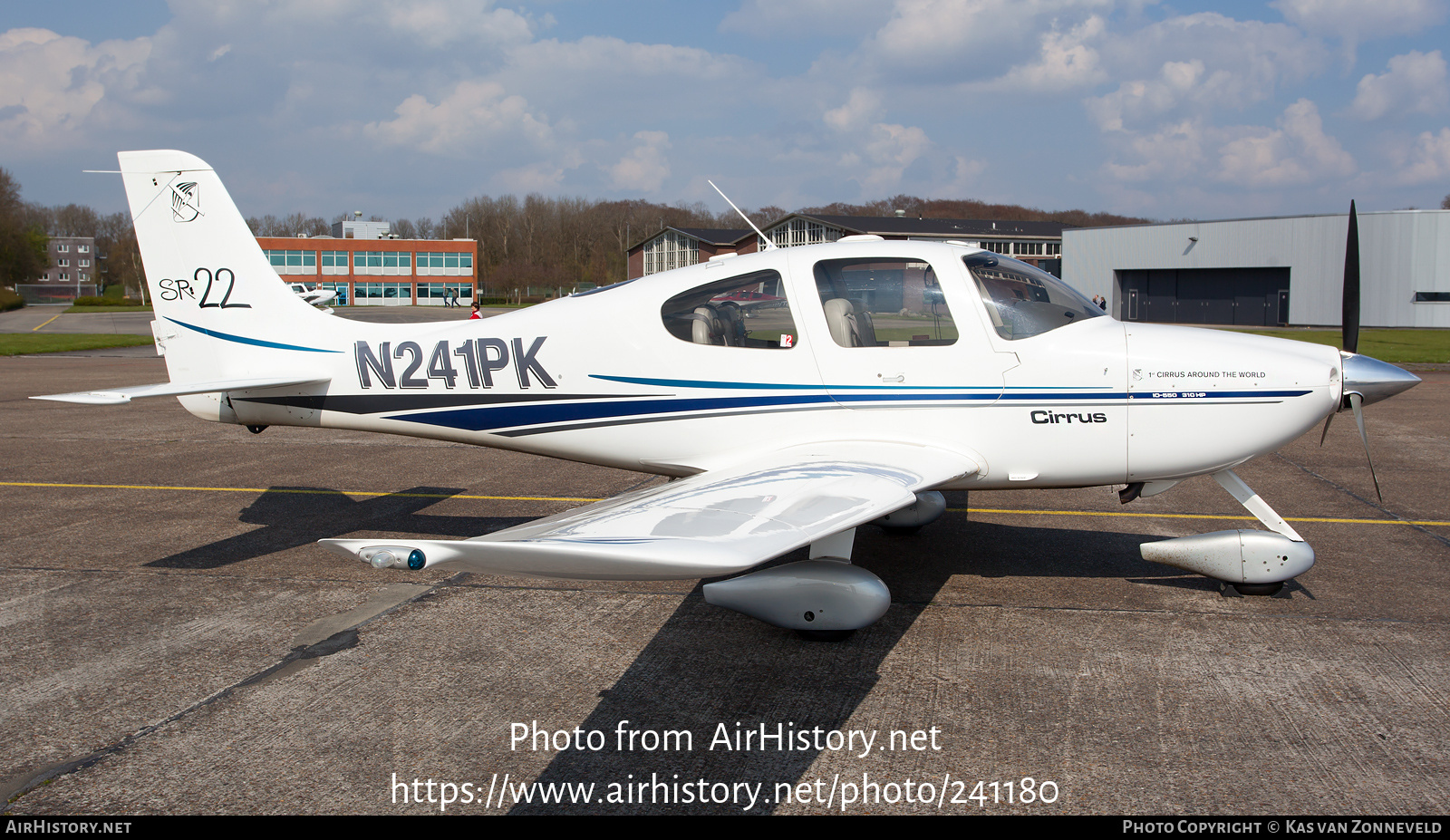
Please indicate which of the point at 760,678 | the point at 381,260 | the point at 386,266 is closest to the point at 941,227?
the point at 386,266

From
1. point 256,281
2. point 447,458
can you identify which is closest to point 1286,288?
point 447,458

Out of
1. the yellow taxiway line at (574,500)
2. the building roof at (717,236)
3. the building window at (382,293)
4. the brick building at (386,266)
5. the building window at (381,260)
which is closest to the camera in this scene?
the yellow taxiway line at (574,500)

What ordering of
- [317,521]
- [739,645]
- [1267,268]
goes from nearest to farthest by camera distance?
[739,645] → [317,521] → [1267,268]

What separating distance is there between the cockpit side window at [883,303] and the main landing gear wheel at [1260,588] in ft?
7.83

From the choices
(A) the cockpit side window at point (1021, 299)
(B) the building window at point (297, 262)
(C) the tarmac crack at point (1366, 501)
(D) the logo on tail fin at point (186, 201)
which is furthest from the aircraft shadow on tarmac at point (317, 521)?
(B) the building window at point (297, 262)

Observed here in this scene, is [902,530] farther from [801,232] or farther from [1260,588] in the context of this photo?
[801,232]

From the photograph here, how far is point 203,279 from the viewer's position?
700 cm

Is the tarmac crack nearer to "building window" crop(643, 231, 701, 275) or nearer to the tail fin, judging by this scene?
the tail fin

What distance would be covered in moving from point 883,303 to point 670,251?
88.2 m

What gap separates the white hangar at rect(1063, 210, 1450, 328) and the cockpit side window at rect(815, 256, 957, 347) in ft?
143

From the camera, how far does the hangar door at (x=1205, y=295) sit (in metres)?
50.2

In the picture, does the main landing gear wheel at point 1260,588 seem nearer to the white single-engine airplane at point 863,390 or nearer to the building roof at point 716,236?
the white single-engine airplane at point 863,390

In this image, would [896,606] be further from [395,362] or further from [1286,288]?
[1286,288]

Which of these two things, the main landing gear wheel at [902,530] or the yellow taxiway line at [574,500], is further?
the yellow taxiway line at [574,500]
